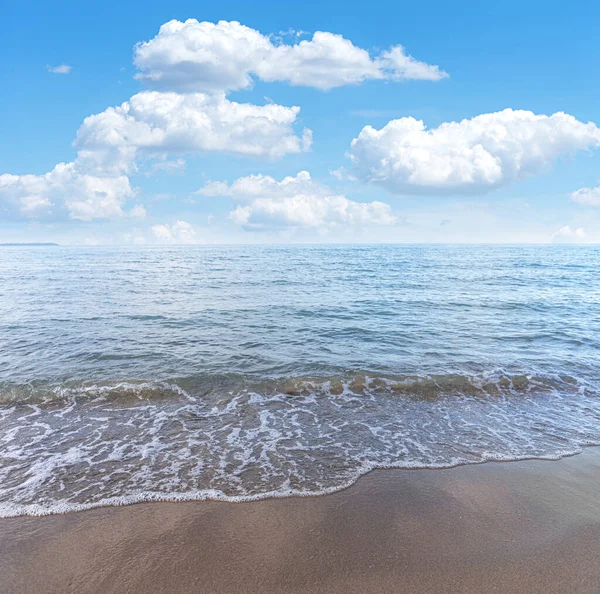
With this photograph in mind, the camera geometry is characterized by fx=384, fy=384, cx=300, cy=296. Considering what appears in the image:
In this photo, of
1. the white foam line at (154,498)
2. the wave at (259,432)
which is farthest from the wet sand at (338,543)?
the wave at (259,432)

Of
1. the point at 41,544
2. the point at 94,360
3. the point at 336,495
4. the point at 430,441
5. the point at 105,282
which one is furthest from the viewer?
the point at 105,282

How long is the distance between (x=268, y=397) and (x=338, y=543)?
18.6 ft

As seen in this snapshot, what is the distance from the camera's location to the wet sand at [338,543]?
441cm

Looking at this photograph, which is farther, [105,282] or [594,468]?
[105,282]

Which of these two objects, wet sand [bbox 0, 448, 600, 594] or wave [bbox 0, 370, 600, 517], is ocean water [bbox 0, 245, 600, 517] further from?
wet sand [bbox 0, 448, 600, 594]

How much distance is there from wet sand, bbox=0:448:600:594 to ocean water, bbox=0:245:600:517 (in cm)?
55

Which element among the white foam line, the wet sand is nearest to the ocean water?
the white foam line

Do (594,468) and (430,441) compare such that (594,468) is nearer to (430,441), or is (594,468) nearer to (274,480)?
(430,441)

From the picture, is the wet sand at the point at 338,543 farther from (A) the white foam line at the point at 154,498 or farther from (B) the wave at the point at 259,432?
(B) the wave at the point at 259,432

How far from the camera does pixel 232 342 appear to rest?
49.9 feet

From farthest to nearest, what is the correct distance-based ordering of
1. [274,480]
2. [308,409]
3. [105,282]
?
[105,282], [308,409], [274,480]

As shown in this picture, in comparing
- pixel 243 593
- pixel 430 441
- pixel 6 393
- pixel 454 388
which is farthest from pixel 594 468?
pixel 6 393

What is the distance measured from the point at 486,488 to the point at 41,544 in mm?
6593

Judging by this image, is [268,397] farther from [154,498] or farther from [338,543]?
[338,543]
